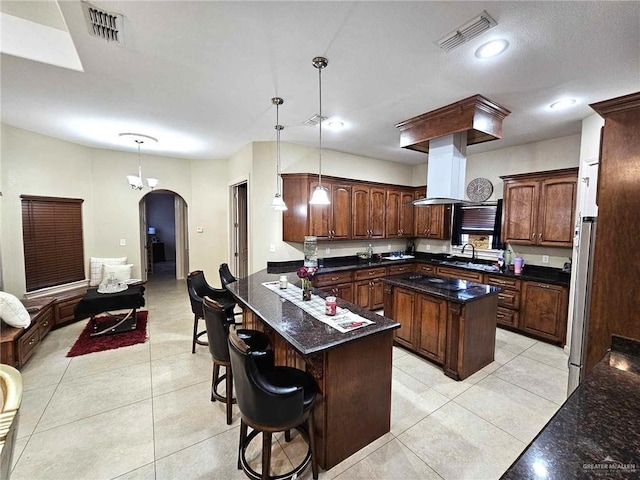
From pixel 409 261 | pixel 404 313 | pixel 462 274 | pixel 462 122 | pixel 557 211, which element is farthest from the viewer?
pixel 409 261

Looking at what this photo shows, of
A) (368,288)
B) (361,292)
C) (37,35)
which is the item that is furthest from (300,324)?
(37,35)

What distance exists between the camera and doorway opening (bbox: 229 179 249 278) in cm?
571

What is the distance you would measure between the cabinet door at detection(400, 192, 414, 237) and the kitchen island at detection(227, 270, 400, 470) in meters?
3.88

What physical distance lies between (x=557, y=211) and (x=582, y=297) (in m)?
2.58

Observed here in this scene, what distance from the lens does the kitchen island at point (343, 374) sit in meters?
1.77

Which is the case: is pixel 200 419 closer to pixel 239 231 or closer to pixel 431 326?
pixel 431 326

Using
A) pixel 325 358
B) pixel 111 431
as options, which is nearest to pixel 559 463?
pixel 325 358

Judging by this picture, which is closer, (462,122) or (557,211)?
(462,122)

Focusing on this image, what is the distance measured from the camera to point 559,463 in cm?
86

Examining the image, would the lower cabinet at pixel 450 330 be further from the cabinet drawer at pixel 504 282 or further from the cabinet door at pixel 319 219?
the cabinet door at pixel 319 219

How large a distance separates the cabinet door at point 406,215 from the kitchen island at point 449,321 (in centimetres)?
233

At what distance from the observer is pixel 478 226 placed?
5.12 meters

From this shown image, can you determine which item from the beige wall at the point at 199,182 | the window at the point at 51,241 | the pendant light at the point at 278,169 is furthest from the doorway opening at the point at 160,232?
the pendant light at the point at 278,169

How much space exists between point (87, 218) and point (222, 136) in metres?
3.13
